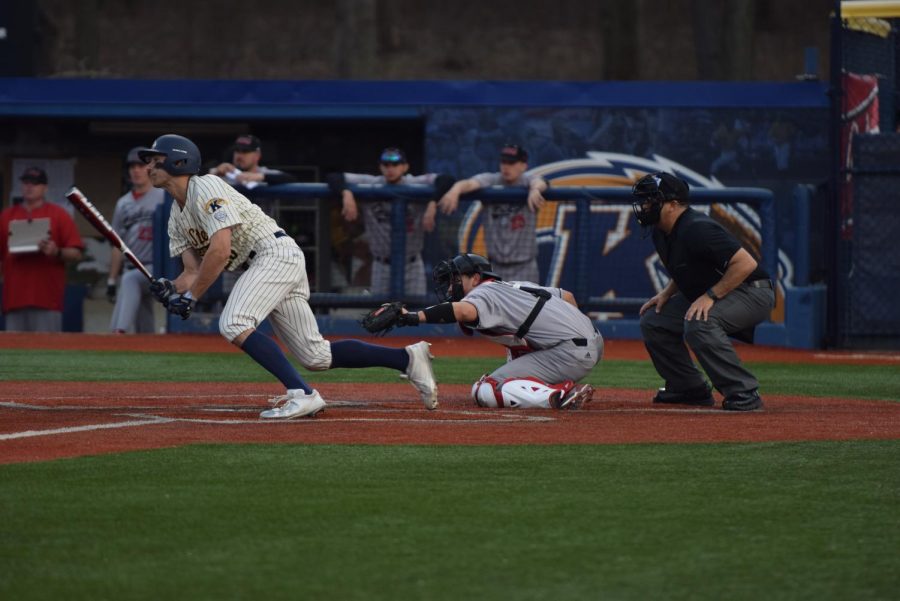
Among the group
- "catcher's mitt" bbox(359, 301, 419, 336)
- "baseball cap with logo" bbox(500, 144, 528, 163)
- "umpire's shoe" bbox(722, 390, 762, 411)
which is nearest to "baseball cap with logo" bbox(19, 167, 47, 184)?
"baseball cap with logo" bbox(500, 144, 528, 163)

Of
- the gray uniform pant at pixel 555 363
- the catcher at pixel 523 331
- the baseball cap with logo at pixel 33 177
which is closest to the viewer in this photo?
the catcher at pixel 523 331

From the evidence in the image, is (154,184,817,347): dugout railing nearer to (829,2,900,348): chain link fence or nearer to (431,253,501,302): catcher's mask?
(829,2,900,348): chain link fence

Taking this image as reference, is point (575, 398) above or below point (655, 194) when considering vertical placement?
below

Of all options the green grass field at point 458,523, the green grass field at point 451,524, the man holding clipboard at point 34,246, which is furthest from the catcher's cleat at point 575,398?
the man holding clipboard at point 34,246

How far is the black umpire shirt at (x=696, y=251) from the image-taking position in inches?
336

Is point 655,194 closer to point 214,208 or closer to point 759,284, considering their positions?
point 759,284

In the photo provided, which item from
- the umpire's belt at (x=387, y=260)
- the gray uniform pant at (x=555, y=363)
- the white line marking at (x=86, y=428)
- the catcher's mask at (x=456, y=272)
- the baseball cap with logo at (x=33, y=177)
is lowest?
the white line marking at (x=86, y=428)

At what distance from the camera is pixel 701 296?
28.7 feet

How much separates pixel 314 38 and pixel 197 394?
21.6m

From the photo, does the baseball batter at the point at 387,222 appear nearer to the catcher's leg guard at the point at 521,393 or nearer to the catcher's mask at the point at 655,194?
the catcher's leg guard at the point at 521,393

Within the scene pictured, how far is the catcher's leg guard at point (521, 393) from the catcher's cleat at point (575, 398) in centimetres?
2

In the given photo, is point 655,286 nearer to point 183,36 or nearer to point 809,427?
point 809,427

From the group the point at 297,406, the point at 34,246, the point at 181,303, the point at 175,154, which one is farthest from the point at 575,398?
the point at 34,246

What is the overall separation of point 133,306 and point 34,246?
1.14 m
